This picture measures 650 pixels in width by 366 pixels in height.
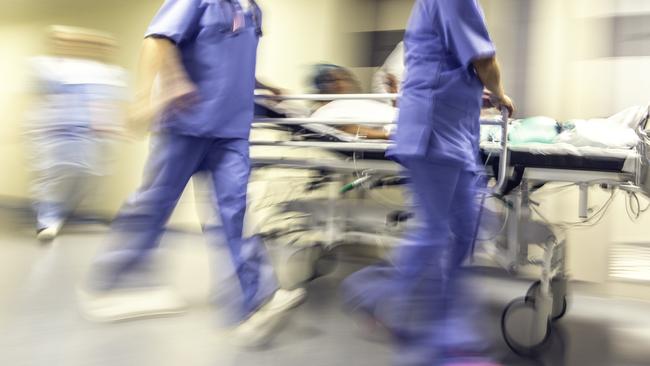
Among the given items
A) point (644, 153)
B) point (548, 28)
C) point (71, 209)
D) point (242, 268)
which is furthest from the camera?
point (71, 209)

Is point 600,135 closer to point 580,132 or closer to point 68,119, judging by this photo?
point 580,132

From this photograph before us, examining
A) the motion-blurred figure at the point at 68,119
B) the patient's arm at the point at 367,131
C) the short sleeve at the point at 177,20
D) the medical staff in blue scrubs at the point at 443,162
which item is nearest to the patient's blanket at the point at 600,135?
the medical staff in blue scrubs at the point at 443,162

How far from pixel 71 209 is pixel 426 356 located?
3327 mm

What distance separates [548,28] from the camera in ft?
9.12

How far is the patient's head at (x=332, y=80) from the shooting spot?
98.9 inches

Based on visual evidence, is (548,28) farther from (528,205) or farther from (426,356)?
(426,356)

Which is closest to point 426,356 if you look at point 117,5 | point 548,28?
point 548,28

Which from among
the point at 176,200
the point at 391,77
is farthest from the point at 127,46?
the point at 176,200

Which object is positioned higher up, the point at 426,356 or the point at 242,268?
the point at 242,268

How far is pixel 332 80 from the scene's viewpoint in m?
2.51

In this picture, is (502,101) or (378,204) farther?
(378,204)

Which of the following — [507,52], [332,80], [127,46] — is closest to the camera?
[332,80]

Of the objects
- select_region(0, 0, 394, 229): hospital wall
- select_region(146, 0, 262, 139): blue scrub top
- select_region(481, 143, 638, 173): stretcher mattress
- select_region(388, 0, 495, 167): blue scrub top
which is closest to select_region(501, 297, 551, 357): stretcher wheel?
select_region(481, 143, 638, 173): stretcher mattress

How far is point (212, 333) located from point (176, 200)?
0.44m
